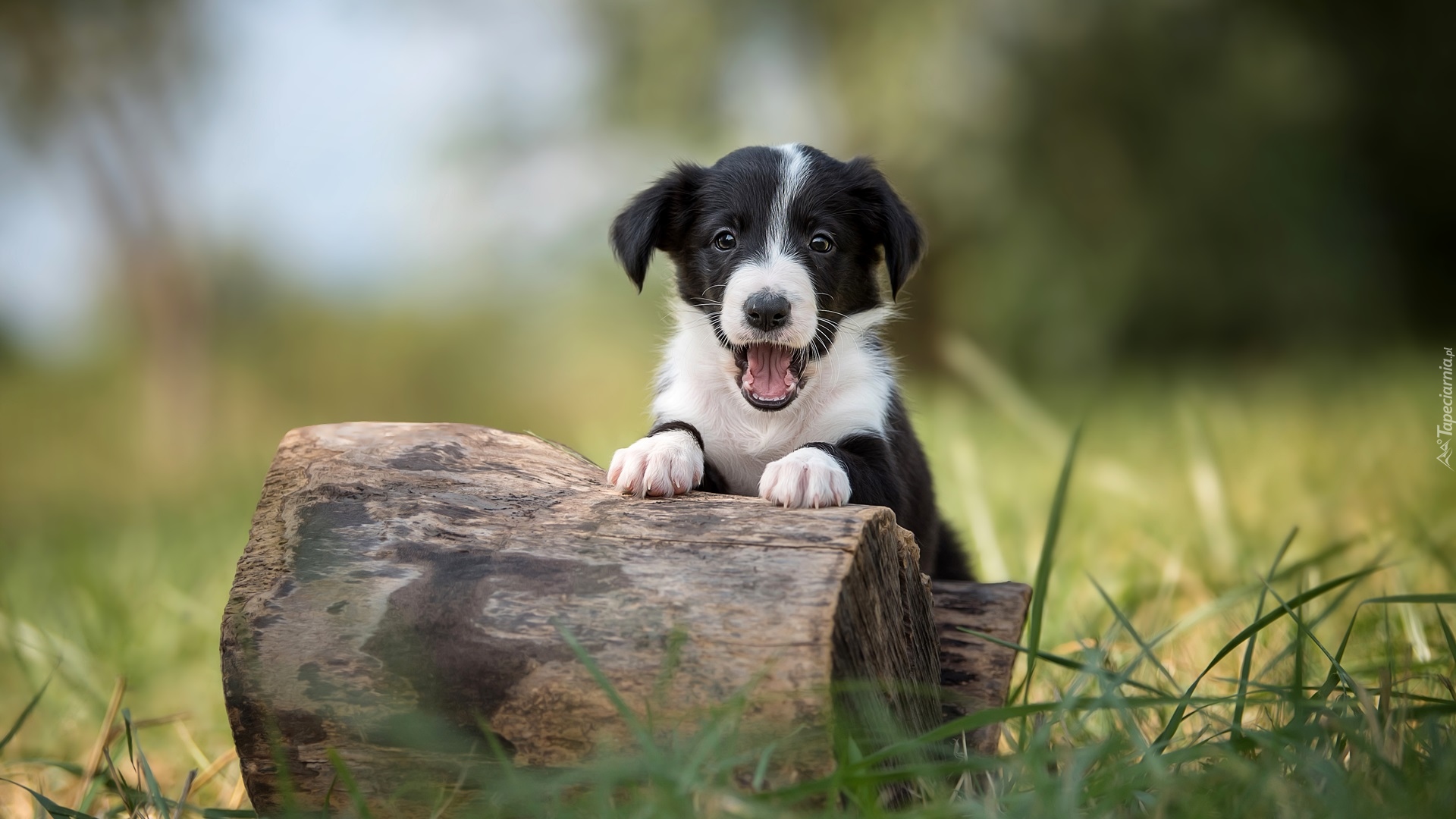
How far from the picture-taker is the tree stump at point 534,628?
2.25 m

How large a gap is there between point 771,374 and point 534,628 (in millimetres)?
1267

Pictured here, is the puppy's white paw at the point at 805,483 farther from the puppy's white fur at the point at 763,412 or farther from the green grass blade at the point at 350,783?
the green grass blade at the point at 350,783

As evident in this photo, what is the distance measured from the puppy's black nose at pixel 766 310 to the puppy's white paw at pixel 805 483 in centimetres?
51

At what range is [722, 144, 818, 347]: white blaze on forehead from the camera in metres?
3.23

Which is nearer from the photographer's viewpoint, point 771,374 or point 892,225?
point 771,374

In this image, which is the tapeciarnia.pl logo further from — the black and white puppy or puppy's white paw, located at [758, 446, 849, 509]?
puppy's white paw, located at [758, 446, 849, 509]

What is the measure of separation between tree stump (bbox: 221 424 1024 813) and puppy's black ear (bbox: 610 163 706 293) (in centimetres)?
115

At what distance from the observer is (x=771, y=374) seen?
3352 millimetres

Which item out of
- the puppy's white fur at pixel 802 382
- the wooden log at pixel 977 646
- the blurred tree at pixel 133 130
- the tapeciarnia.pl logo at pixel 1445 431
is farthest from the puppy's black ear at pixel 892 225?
the blurred tree at pixel 133 130

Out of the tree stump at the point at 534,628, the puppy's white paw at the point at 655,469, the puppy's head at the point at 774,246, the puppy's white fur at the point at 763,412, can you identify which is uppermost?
the puppy's head at the point at 774,246

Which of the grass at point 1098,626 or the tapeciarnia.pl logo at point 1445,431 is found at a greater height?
the tapeciarnia.pl logo at point 1445,431

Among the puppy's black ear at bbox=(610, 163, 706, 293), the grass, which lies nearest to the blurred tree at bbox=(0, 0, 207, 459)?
the grass

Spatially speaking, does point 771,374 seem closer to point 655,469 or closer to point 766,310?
point 766,310

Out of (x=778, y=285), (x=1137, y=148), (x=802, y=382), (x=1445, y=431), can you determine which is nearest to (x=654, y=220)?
(x=778, y=285)
